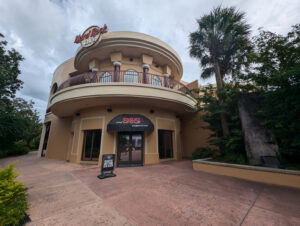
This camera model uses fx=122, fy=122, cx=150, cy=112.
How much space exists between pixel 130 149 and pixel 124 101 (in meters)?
3.61

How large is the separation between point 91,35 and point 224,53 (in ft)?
33.8

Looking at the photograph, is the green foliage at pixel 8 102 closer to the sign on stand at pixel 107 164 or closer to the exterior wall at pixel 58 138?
the exterior wall at pixel 58 138

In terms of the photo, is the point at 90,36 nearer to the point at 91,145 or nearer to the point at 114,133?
the point at 114,133

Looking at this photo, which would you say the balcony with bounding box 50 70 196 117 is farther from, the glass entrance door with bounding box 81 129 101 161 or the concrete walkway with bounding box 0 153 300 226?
the concrete walkway with bounding box 0 153 300 226

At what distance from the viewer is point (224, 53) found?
891cm

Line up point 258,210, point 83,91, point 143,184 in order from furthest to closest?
point 83,91
point 143,184
point 258,210

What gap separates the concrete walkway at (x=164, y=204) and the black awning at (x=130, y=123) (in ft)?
13.2

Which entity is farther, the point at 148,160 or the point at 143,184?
the point at 148,160

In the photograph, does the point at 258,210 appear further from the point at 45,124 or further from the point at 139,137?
the point at 45,124

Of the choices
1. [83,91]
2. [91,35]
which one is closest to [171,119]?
[83,91]

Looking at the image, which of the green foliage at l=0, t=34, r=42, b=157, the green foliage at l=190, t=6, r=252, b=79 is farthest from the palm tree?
the green foliage at l=0, t=34, r=42, b=157

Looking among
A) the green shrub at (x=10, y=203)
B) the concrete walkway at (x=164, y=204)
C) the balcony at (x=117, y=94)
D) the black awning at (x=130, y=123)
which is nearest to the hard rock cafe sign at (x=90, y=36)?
the balcony at (x=117, y=94)

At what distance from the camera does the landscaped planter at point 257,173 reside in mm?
4532

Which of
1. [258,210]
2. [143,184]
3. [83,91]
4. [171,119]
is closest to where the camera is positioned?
[258,210]
